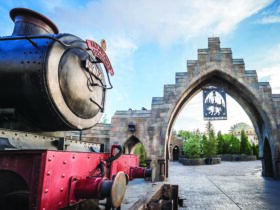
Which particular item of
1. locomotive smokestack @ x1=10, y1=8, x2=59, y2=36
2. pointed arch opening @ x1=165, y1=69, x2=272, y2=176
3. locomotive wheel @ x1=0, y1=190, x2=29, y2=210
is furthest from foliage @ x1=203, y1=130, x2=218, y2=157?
locomotive wheel @ x1=0, y1=190, x2=29, y2=210

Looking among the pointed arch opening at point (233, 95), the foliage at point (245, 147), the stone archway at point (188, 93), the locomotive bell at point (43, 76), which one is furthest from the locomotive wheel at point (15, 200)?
the foliage at point (245, 147)

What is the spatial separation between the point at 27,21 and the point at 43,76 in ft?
4.23

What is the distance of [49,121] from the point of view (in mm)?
2596

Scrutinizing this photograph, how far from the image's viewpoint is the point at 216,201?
5941 millimetres

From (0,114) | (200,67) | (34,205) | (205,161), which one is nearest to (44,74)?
(0,114)

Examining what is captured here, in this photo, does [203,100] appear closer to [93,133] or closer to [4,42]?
[93,133]

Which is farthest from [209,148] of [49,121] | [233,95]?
[49,121]

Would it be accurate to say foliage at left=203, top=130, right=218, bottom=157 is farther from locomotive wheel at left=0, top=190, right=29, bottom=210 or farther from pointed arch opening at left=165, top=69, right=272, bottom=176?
locomotive wheel at left=0, top=190, right=29, bottom=210

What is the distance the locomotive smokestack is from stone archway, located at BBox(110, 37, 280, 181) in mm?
7964

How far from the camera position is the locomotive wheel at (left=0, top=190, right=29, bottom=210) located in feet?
6.61

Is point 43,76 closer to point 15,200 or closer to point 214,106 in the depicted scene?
point 15,200

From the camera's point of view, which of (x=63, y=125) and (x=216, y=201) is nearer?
(x=63, y=125)

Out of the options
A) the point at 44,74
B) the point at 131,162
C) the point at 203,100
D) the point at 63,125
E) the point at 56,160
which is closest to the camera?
the point at 56,160

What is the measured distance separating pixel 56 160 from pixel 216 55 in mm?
11029
